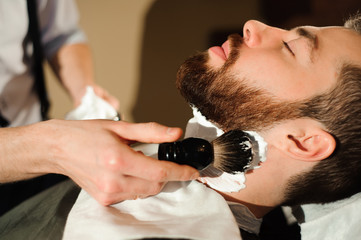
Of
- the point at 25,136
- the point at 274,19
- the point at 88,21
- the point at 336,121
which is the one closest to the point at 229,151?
the point at 336,121

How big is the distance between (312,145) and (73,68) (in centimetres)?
96

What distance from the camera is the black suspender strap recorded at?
40.3 inches

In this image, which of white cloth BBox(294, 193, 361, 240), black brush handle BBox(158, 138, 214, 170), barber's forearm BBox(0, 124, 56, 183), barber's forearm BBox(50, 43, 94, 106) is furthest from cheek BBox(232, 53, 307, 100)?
barber's forearm BBox(50, 43, 94, 106)

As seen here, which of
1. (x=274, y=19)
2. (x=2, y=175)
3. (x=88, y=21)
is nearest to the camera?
(x=2, y=175)

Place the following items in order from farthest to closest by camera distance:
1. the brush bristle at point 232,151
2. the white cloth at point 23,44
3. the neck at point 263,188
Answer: the white cloth at point 23,44 < the neck at point 263,188 < the brush bristle at point 232,151

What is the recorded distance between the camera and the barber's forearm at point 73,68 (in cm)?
125

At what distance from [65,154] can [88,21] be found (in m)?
1.42

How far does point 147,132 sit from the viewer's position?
2.10ft

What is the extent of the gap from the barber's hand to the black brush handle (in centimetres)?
3

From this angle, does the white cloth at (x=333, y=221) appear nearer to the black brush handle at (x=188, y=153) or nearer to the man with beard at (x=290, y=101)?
the man with beard at (x=290, y=101)

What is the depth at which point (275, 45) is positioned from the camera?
0.89m

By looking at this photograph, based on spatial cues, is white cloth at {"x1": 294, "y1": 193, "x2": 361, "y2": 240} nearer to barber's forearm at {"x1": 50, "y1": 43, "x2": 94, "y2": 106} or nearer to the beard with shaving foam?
the beard with shaving foam

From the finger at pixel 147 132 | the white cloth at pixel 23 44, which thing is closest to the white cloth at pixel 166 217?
the finger at pixel 147 132

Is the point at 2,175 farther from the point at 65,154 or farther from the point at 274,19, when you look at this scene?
the point at 274,19
